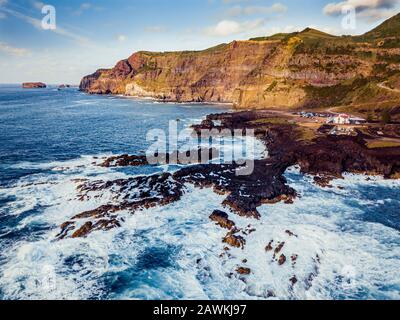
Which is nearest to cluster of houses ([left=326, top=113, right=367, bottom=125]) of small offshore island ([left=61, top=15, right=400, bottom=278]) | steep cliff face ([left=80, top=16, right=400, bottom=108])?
small offshore island ([left=61, top=15, right=400, bottom=278])

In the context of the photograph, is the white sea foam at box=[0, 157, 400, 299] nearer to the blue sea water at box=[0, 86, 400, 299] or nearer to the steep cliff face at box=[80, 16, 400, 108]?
the blue sea water at box=[0, 86, 400, 299]

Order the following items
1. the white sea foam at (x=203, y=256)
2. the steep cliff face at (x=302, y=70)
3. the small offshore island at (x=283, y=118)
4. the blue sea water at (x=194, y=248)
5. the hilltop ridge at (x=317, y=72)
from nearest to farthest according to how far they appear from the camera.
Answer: the white sea foam at (x=203, y=256) < the blue sea water at (x=194, y=248) < the small offshore island at (x=283, y=118) < the hilltop ridge at (x=317, y=72) < the steep cliff face at (x=302, y=70)

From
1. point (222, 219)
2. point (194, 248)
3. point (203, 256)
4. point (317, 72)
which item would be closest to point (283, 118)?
point (317, 72)

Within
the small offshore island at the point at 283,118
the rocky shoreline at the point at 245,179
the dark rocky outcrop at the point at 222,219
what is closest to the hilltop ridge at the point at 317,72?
the small offshore island at the point at 283,118

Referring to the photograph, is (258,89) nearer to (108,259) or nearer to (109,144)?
(109,144)

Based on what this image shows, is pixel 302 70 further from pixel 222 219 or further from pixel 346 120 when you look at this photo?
pixel 222 219

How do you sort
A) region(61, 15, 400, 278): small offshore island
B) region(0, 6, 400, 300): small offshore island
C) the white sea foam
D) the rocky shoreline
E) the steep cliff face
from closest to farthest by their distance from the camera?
the white sea foam, region(0, 6, 400, 300): small offshore island, the rocky shoreline, region(61, 15, 400, 278): small offshore island, the steep cliff face

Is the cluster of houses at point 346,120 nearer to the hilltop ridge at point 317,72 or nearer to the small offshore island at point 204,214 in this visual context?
the small offshore island at point 204,214
